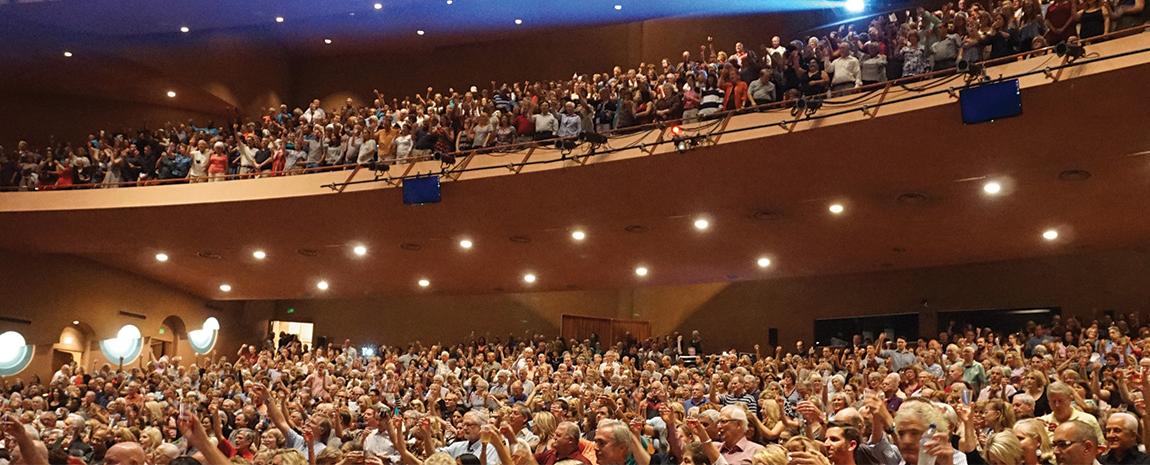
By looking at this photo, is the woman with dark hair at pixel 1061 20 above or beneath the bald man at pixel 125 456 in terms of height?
above

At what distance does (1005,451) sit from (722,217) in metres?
8.00

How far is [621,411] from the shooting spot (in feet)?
20.4

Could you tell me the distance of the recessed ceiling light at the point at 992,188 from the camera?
9.52 m

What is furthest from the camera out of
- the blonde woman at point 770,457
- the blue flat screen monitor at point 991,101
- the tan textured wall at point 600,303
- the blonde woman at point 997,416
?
the tan textured wall at point 600,303

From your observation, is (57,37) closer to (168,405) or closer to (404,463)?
(168,405)

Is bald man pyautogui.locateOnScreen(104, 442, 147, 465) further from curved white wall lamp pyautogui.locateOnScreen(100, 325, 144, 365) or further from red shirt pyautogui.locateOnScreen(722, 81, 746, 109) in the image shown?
curved white wall lamp pyautogui.locateOnScreen(100, 325, 144, 365)

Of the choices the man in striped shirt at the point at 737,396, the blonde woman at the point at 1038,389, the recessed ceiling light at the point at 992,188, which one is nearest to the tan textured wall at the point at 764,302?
the recessed ceiling light at the point at 992,188

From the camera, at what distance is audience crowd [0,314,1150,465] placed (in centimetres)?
348

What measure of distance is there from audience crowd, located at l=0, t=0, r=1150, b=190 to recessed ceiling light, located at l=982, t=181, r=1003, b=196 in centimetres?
171

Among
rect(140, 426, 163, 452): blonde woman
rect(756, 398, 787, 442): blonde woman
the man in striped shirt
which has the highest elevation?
the man in striped shirt

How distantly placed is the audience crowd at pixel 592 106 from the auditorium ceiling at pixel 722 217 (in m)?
0.46

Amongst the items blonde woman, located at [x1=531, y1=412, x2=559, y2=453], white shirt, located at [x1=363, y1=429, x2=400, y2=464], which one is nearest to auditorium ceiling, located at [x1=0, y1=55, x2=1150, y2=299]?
blonde woman, located at [x1=531, y1=412, x2=559, y2=453]

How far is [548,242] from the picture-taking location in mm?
12602

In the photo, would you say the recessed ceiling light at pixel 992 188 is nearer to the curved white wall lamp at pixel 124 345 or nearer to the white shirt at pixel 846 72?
the white shirt at pixel 846 72
